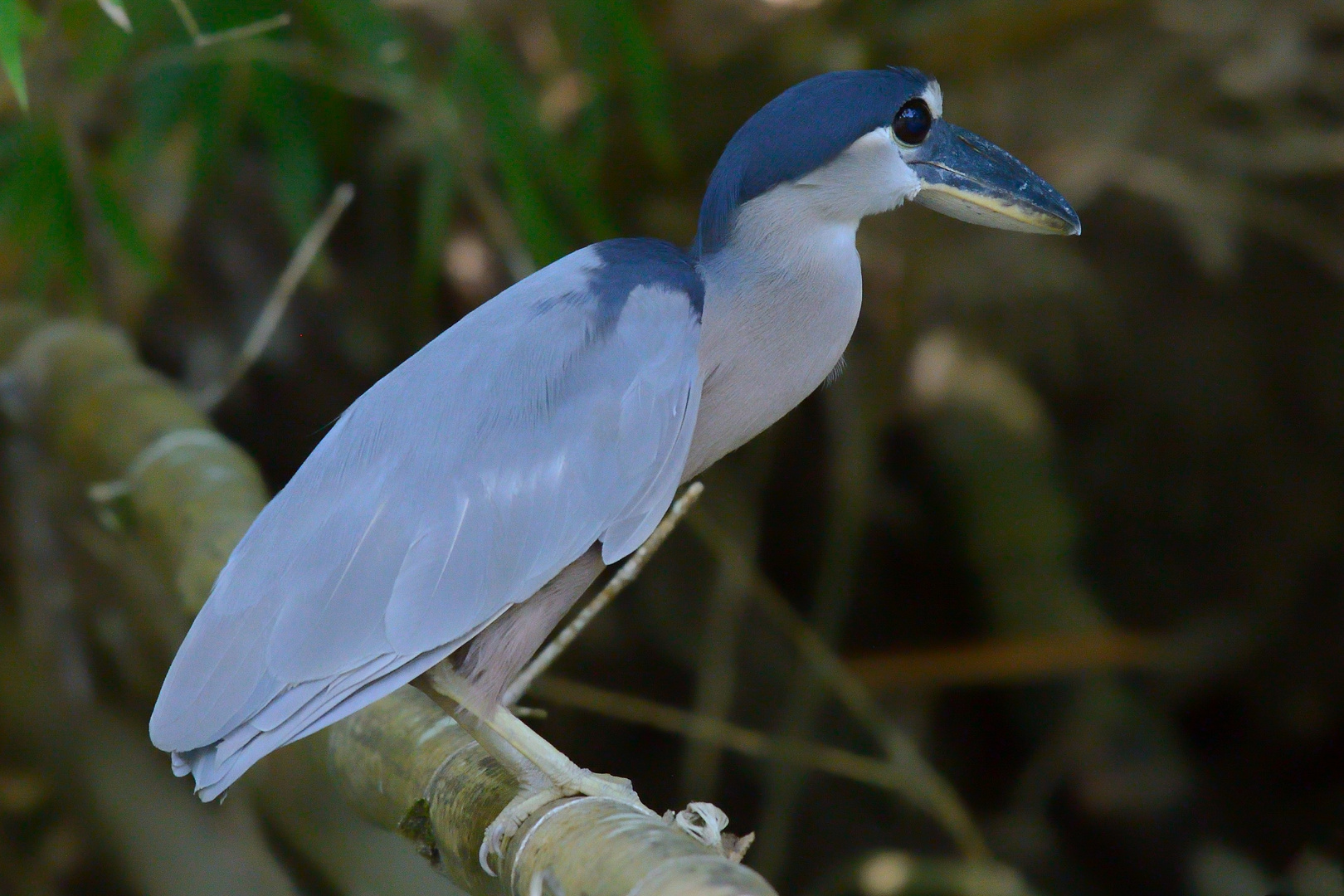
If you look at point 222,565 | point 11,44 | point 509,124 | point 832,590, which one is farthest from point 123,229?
point 832,590

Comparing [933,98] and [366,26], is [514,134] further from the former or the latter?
[933,98]

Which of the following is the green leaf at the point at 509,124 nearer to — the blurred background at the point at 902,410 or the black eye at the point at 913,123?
the blurred background at the point at 902,410

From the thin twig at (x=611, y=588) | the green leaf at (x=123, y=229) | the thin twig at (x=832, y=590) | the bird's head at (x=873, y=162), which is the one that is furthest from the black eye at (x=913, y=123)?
the thin twig at (x=832, y=590)

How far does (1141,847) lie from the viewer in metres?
3.16

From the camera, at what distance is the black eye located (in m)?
1.51

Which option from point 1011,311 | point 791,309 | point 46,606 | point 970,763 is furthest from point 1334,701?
point 46,606

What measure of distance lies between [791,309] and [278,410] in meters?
1.93

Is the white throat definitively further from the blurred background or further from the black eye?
the blurred background

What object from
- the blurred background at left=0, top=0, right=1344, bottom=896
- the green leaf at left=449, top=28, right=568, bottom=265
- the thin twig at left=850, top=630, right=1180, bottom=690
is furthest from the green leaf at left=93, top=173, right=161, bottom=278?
the thin twig at left=850, top=630, right=1180, bottom=690

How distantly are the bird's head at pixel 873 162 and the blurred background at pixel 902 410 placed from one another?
977 millimetres

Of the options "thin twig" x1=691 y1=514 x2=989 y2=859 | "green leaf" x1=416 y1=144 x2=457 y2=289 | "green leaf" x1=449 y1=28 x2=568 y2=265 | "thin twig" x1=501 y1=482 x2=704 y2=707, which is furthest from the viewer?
"thin twig" x1=691 y1=514 x2=989 y2=859

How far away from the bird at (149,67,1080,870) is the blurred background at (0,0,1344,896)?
98 centimetres

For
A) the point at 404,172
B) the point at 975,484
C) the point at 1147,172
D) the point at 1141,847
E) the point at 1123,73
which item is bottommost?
the point at 1141,847

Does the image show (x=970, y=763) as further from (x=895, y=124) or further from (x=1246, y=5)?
(x=895, y=124)
